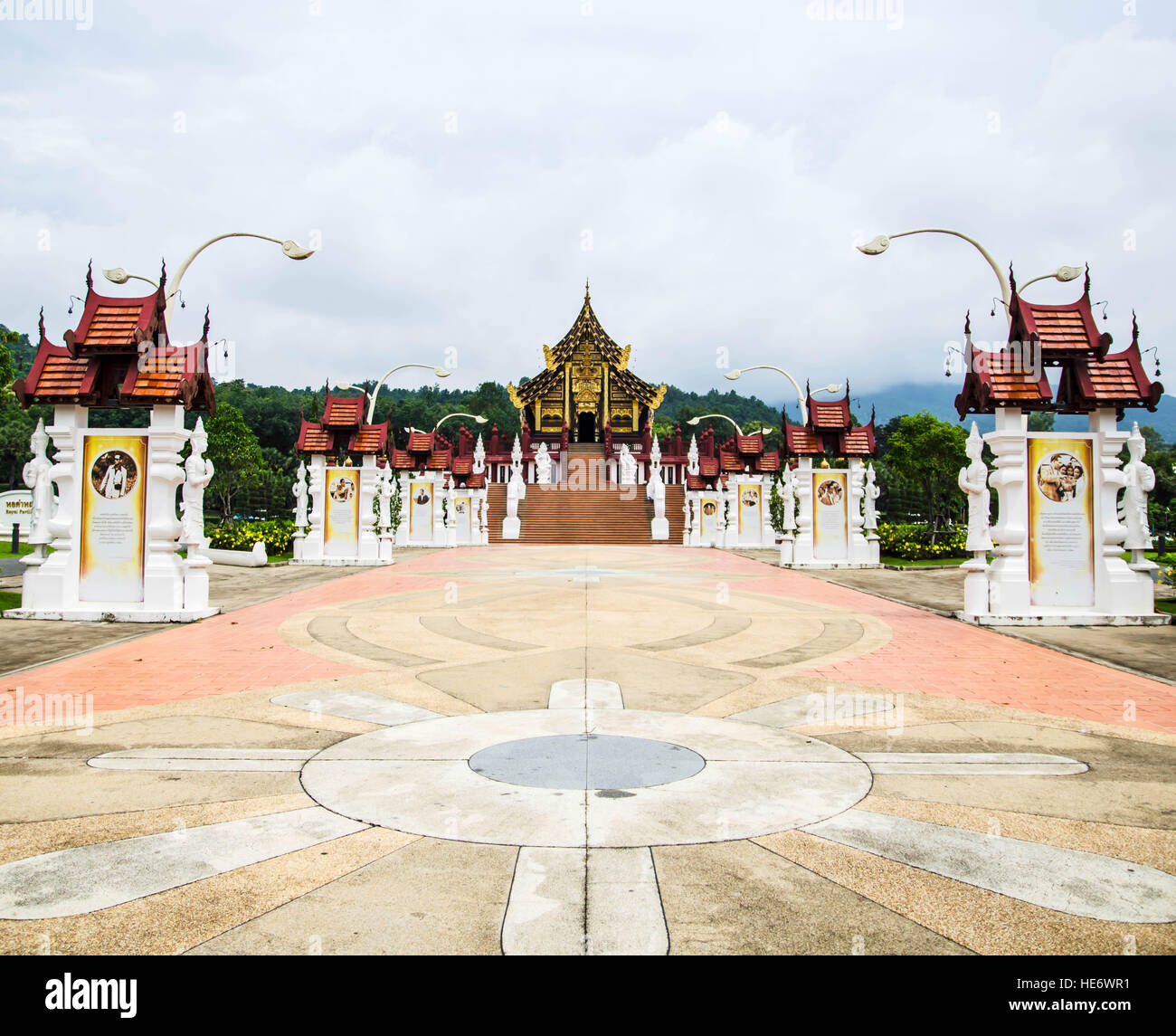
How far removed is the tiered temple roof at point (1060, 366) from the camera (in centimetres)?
1286

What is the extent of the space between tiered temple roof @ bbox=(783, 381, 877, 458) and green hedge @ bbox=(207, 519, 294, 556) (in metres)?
17.0

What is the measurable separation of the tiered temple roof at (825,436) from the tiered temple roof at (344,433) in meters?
12.6

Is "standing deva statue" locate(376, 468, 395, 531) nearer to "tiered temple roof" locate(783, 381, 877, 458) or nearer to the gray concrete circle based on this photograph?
"tiered temple roof" locate(783, 381, 877, 458)

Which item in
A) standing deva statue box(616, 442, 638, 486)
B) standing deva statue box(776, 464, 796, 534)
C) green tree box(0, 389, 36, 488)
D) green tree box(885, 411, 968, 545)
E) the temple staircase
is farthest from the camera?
green tree box(0, 389, 36, 488)

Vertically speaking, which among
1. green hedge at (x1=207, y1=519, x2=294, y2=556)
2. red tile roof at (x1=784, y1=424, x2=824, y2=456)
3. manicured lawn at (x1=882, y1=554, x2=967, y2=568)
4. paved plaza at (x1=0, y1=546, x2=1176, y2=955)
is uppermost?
red tile roof at (x1=784, y1=424, x2=824, y2=456)

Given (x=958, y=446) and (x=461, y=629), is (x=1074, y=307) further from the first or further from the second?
(x=958, y=446)

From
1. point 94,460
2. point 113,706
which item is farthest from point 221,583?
point 113,706

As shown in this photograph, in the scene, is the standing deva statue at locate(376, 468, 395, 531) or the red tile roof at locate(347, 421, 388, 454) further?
the standing deva statue at locate(376, 468, 395, 531)

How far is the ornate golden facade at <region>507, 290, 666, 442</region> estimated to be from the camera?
64750 millimetres

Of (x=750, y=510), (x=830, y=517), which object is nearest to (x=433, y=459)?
(x=750, y=510)

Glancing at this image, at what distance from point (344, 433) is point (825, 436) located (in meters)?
14.5

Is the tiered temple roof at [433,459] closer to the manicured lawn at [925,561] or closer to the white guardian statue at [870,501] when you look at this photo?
the white guardian statue at [870,501]

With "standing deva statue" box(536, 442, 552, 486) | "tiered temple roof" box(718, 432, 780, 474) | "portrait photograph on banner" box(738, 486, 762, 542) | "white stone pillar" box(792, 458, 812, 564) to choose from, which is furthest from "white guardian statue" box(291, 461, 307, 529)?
"standing deva statue" box(536, 442, 552, 486)
